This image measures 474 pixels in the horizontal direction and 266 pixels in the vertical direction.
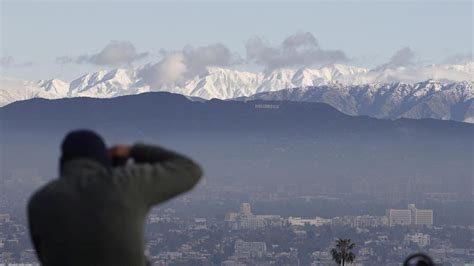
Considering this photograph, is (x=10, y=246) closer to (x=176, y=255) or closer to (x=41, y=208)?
(x=176, y=255)

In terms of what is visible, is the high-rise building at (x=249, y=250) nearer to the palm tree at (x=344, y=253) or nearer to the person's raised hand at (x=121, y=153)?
the palm tree at (x=344, y=253)

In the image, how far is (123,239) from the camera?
582 centimetres

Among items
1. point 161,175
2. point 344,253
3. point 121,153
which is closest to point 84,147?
point 121,153

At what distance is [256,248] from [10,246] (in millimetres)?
35230

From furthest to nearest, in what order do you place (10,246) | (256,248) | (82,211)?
(256,248)
(10,246)
(82,211)

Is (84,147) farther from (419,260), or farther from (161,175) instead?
(419,260)

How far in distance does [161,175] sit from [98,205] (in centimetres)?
27

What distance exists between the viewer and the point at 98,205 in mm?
5801

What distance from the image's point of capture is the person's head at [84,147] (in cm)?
589

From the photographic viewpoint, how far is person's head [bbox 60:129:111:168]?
589 centimetres

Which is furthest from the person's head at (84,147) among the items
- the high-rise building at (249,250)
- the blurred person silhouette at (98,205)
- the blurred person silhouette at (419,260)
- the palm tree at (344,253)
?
the high-rise building at (249,250)

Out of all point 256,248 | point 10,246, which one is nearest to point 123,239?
point 10,246

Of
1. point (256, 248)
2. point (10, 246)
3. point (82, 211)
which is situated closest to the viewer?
point (82, 211)

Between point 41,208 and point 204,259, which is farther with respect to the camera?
point 204,259
